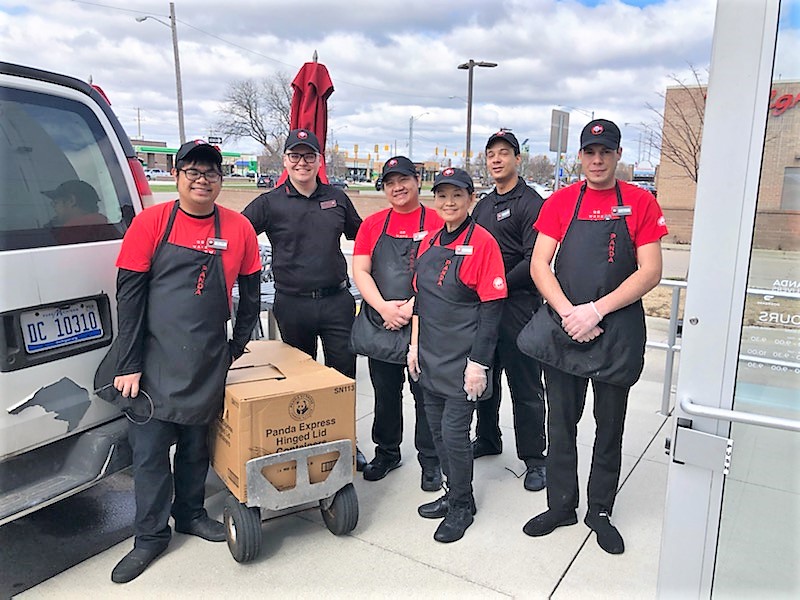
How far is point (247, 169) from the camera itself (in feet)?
275

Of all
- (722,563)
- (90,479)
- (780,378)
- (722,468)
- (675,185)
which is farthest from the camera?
(675,185)

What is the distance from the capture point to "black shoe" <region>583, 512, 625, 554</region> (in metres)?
2.90

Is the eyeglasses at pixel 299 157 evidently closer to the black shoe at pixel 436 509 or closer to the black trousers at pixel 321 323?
the black trousers at pixel 321 323

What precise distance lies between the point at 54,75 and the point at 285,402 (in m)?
1.70

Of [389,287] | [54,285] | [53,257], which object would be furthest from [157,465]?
[389,287]

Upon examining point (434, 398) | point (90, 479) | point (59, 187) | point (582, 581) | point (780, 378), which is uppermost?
point (59, 187)

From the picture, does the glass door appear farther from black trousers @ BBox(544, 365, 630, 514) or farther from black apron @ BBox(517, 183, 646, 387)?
black trousers @ BBox(544, 365, 630, 514)

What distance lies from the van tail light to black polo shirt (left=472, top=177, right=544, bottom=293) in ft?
5.47

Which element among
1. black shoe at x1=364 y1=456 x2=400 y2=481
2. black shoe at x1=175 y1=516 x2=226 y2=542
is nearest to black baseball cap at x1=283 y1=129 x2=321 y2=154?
black shoe at x1=364 y1=456 x2=400 y2=481

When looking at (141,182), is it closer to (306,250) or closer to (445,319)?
(306,250)

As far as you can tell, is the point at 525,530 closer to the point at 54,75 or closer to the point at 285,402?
the point at 285,402

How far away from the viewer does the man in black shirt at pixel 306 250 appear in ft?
11.4

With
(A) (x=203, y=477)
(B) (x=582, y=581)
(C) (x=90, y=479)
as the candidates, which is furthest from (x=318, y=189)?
(B) (x=582, y=581)

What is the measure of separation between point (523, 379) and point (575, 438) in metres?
0.58
